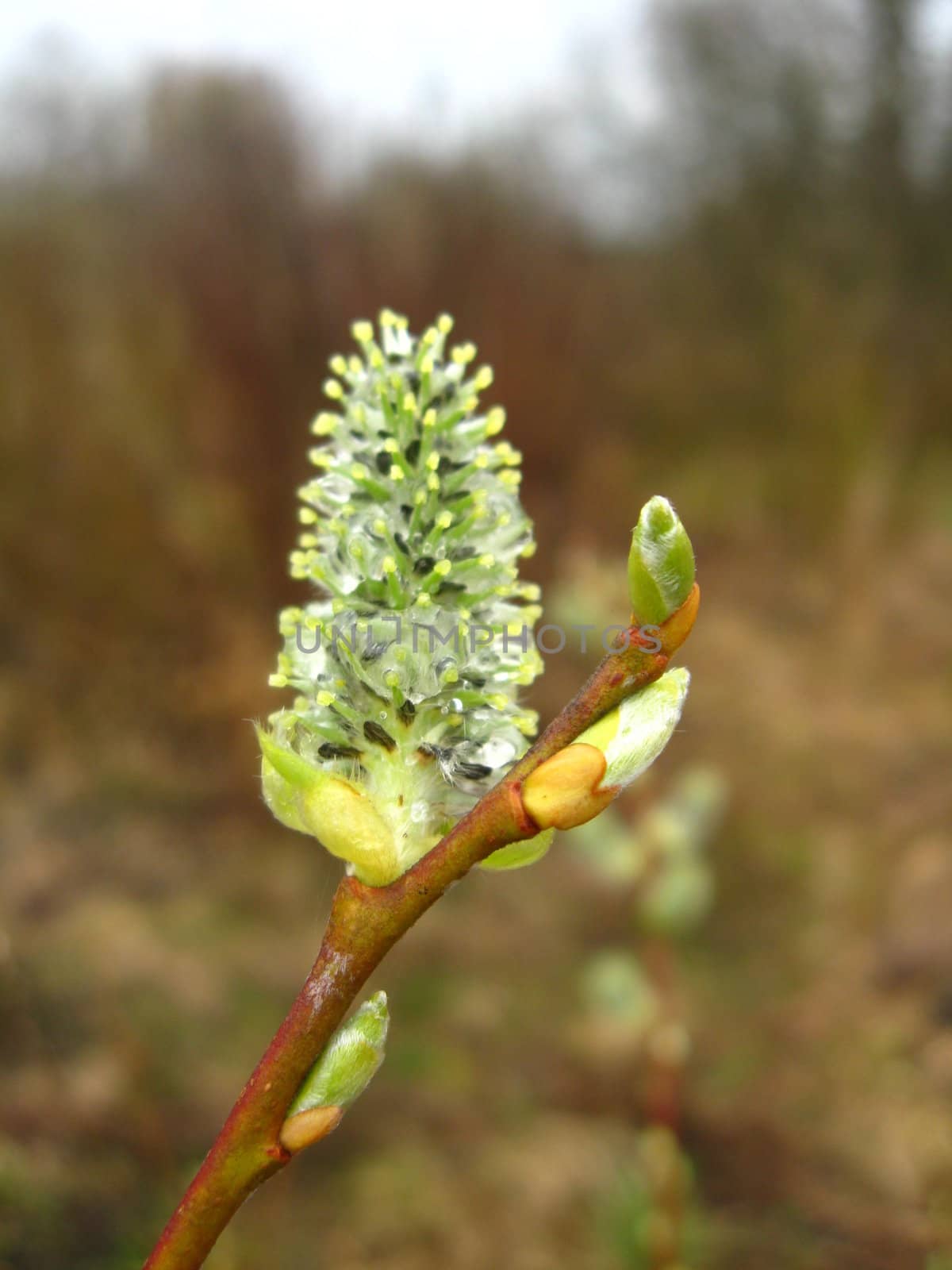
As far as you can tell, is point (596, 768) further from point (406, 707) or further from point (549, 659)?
point (549, 659)

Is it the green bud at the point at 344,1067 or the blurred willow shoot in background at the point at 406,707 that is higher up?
the blurred willow shoot in background at the point at 406,707

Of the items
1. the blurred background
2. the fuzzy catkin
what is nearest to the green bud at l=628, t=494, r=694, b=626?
the fuzzy catkin

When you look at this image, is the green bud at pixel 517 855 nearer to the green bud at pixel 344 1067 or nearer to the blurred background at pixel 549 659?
the green bud at pixel 344 1067

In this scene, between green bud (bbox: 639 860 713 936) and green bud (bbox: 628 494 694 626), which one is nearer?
green bud (bbox: 628 494 694 626)

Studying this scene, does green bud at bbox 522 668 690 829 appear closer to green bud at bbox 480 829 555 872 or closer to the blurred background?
green bud at bbox 480 829 555 872

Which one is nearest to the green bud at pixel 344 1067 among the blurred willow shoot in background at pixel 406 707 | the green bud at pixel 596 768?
the blurred willow shoot in background at pixel 406 707

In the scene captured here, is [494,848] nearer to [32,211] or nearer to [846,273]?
[32,211]

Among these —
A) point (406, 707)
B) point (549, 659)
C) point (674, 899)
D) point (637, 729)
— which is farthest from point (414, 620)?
point (549, 659)
